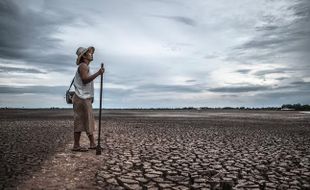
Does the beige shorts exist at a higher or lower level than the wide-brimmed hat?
lower

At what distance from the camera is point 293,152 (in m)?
7.61

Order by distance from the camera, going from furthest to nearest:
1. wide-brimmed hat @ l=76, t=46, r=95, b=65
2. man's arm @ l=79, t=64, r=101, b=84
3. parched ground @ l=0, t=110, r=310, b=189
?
wide-brimmed hat @ l=76, t=46, r=95, b=65, man's arm @ l=79, t=64, r=101, b=84, parched ground @ l=0, t=110, r=310, b=189

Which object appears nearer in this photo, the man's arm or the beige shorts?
the man's arm

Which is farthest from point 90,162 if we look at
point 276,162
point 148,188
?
point 276,162

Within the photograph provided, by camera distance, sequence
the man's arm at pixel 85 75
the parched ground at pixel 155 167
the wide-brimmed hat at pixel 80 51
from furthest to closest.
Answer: the wide-brimmed hat at pixel 80 51 → the man's arm at pixel 85 75 → the parched ground at pixel 155 167

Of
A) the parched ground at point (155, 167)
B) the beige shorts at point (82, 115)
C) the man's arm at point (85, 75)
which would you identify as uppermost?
the man's arm at point (85, 75)

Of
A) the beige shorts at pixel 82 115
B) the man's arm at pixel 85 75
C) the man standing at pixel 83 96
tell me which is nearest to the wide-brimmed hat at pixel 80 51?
the man standing at pixel 83 96

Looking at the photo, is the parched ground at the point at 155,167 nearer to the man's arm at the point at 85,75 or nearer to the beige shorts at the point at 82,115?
the beige shorts at the point at 82,115

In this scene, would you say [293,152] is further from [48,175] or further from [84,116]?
[48,175]

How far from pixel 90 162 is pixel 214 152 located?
2.93m

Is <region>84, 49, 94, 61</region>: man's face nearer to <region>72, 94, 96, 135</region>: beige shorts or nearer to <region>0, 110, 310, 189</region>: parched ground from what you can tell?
<region>72, 94, 96, 135</region>: beige shorts

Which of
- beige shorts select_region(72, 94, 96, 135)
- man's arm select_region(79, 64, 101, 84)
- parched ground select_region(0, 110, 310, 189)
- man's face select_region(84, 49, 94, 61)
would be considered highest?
man's face select_region(84, 49, 94, 61)

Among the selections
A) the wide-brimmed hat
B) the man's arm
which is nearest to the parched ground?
the man's arm

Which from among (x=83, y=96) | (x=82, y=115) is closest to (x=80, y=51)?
(x=83, y=96)
